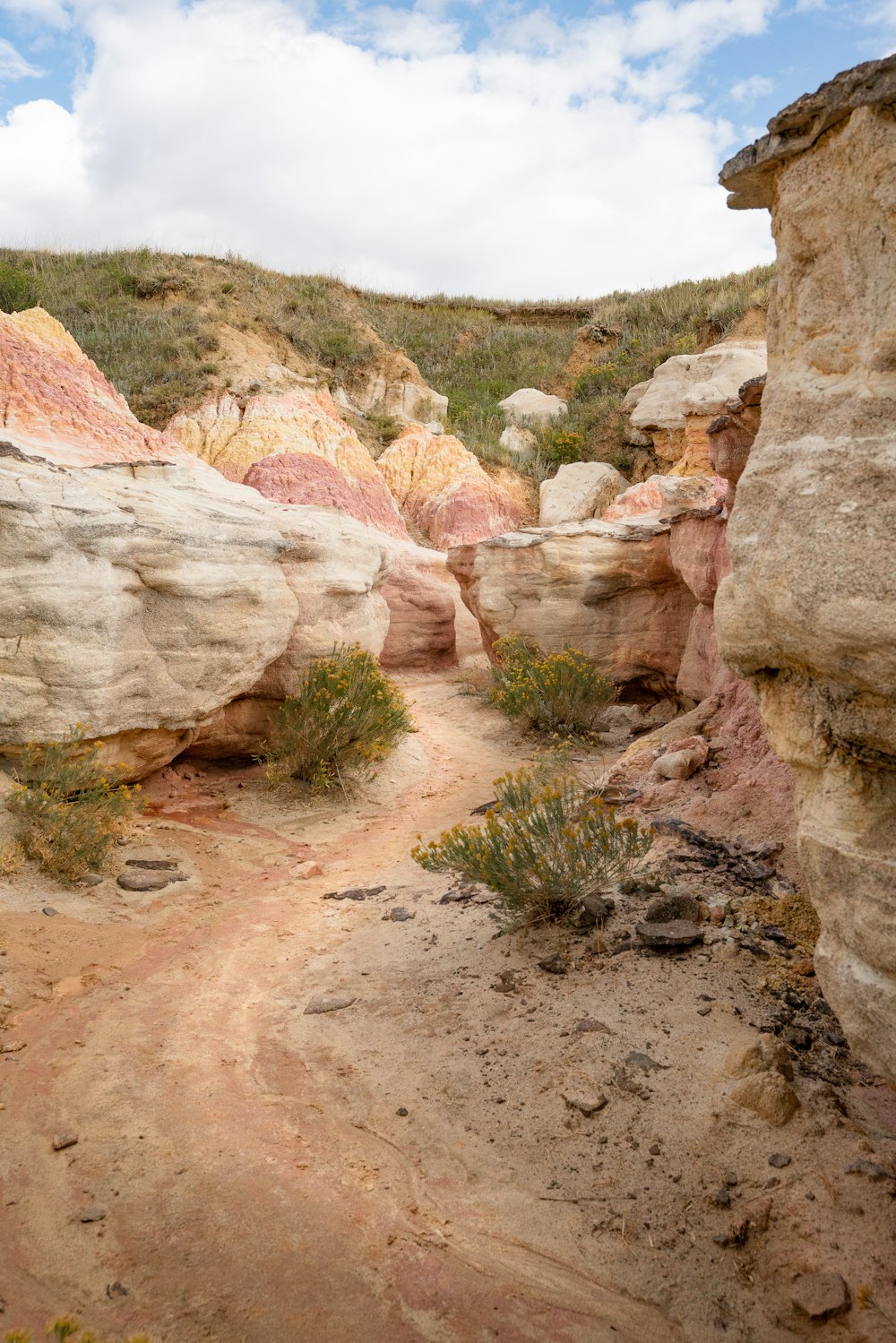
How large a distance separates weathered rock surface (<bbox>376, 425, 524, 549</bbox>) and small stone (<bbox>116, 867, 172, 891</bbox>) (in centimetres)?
1093

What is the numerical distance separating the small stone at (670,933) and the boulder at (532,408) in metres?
19.0

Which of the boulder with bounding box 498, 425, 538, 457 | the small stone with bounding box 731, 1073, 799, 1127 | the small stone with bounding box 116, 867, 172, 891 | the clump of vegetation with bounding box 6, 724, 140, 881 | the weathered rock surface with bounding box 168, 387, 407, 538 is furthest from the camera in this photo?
the boulder with bounding box 498, 425, 538, 457

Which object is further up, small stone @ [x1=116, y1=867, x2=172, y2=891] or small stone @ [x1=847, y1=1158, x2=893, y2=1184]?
small stone @ [x1=847, y1=1158, x2=893, y2=1184]

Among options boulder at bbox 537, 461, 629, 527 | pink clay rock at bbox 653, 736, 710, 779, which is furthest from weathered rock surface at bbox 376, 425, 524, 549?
pink clay rock at bbox 653, 736, 710, 779

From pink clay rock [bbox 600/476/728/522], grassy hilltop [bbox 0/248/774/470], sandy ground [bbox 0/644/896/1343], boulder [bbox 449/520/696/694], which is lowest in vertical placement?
sandy ground [bbox 0/644/896/1343]

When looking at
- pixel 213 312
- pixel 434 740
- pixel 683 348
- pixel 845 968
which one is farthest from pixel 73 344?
pixel 683 348

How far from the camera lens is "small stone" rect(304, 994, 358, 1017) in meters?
3.63

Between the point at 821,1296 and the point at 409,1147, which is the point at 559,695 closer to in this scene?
the point at 409,1147

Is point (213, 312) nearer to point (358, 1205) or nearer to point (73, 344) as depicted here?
point (73, 344)

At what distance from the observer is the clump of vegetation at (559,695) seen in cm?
852

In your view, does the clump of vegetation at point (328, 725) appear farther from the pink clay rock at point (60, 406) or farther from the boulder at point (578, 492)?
the boulder at point (578, 492)

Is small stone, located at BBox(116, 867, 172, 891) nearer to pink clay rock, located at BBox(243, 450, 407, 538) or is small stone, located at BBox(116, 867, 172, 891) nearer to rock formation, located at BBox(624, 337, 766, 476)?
pink clay rock, located at BBox(243, 450, 407, 538)

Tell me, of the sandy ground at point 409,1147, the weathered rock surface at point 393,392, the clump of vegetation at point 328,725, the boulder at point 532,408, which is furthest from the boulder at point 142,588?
the boulder at point 532,408

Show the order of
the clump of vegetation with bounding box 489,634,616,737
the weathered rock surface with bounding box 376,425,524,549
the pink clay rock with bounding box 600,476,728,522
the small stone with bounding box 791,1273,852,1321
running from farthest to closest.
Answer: the weathered rock surface with bounding box 376,425,524,549 → the clump of vegetation with bounding box 489,634,616,737 → the pink clay rock with bounding box 600,476,728,522 → the small stone with bounding box 791,1273,852,1321
